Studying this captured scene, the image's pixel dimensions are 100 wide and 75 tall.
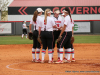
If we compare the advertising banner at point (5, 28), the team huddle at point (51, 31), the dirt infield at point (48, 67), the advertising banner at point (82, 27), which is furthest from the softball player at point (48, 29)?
the advertising banner at point (82, 27)

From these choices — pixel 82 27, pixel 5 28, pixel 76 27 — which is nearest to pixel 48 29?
pixel 5 28

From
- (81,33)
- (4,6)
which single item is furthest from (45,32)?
(4,6)

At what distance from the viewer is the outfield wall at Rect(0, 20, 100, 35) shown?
32.5m

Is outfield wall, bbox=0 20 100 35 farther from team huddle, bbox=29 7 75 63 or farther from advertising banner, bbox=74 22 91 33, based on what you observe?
team huddle, bbox=29 7 75 63

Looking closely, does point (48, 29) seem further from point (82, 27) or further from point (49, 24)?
point (82, 27)

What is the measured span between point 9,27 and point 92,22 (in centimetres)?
1365

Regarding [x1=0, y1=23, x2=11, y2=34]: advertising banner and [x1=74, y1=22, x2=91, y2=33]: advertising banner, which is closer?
[x1=0, y1=23, x2=11, y2=34]: advertising banner

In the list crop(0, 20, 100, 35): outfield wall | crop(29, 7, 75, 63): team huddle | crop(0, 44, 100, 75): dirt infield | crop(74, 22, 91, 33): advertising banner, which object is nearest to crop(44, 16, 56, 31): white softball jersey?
crop(29, 7, 75, 63): team huddle

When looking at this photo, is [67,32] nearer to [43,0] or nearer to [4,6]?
[43,0]

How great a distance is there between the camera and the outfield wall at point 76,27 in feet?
107

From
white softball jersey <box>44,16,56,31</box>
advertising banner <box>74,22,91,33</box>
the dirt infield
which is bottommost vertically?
the dirt infield

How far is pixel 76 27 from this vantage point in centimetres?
3497

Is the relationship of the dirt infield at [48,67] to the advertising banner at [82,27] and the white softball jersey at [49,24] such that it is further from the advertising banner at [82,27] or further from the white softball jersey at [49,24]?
Answer: the advertising banner at [82,27]

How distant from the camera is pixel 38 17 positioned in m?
8.43
